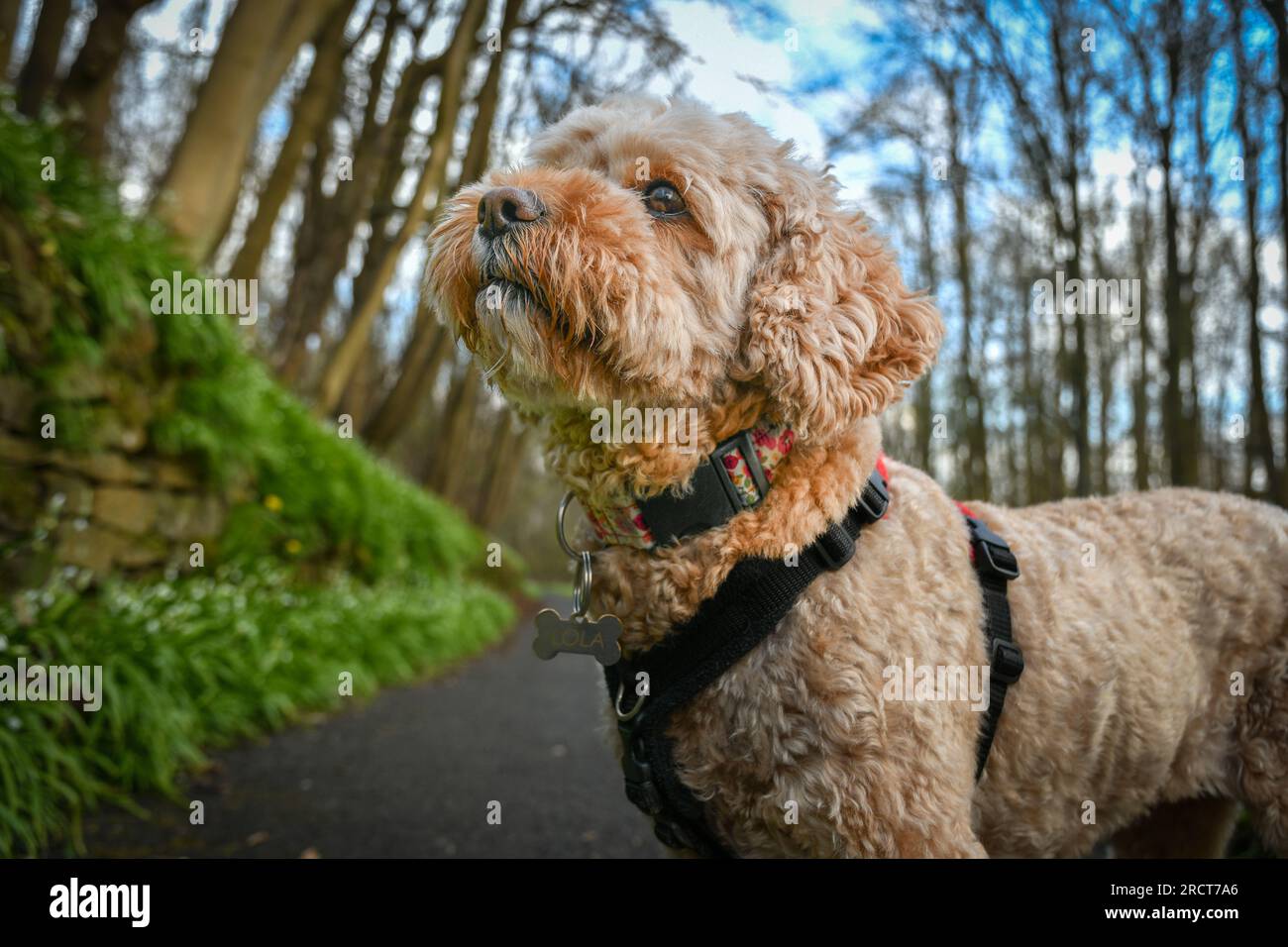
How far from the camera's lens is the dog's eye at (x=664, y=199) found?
1.78 m

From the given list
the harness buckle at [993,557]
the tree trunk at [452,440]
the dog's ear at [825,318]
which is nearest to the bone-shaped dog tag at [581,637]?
the dog's ear at [825,318]

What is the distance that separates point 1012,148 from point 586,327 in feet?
19.4

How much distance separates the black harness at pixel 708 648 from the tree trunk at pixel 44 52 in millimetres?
6395

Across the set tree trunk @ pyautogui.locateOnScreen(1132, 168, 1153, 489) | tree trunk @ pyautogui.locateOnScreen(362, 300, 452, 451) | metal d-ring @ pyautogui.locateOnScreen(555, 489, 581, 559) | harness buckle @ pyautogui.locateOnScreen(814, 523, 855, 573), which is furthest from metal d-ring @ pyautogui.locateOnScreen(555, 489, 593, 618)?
tree trunk @ pyautogui.locateOnScreen(362, 300, 452, 451)

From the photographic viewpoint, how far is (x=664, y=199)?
1782mm

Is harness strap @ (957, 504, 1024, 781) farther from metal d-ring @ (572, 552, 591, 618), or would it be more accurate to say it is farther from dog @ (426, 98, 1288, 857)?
metal d-ring @ (572, 552, 591, 618)

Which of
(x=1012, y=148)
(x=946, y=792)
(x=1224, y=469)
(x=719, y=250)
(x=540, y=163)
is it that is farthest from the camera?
(x=1224, y=469)

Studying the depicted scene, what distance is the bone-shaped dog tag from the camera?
165 centimetres

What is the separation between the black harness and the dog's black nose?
0.65 metres

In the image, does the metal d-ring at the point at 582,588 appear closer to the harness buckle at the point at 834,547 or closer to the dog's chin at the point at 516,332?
the dog's chin at the point at 516,332
